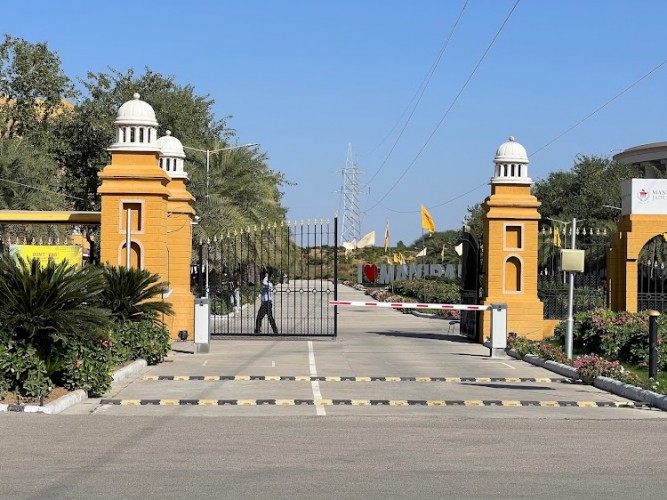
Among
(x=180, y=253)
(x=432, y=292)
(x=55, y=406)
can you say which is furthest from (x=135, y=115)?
(x=432, y=292)

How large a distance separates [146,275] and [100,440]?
33.8 ft

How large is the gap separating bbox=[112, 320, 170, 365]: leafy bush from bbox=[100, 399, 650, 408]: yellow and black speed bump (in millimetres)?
4473

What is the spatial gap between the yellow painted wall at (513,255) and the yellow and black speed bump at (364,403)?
41.4 feet

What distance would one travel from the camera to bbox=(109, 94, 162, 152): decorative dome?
88.9 feet

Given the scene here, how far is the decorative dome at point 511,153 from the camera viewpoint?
29.9m

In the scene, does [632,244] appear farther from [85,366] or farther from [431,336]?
[85,366]

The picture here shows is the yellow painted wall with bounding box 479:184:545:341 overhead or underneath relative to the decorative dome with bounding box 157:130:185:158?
underneath

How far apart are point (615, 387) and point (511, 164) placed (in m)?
12.7

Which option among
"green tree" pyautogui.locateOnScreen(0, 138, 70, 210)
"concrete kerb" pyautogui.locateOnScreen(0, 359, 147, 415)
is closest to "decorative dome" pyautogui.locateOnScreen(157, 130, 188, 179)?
"green tree" pyautogui.locateOnScreen(0, 138, 70, 210)

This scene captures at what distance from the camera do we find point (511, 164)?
98.5 ft

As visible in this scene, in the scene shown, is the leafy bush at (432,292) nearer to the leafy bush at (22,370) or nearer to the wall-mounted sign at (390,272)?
the wall-mounted sign at (390,272)

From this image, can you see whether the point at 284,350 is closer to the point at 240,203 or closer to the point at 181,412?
the point at 181,412

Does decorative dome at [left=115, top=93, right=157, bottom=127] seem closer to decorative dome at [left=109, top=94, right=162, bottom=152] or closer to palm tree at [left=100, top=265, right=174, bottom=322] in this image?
decorative dome at [left=109, top=94, right=162, bottom=152]

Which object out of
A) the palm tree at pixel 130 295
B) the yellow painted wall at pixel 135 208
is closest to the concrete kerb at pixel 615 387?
the palm tree at pixel 130 295
